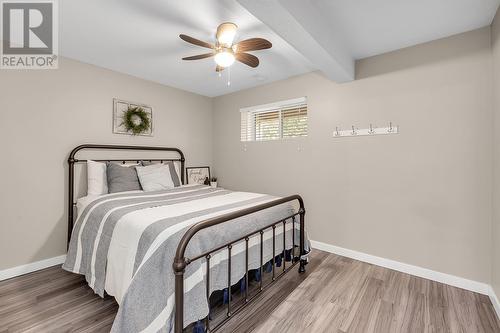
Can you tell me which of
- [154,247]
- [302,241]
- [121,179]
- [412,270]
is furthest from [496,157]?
[121,179]

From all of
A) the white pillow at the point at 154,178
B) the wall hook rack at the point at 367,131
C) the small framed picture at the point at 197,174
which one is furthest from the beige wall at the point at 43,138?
the wall hook rack at the point at 367,131

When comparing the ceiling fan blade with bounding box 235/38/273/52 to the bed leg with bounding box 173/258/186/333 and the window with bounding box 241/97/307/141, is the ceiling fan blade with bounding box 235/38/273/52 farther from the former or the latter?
the bed leg with bounding box 173/258/186/333

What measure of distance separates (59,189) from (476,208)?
4352 millimetres

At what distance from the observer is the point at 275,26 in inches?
70.1

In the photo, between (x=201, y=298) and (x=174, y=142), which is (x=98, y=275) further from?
(x=174, y=142)

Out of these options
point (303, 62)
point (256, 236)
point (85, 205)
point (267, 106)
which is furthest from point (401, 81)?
point (85, 205)

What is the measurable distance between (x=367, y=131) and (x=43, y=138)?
3.68m

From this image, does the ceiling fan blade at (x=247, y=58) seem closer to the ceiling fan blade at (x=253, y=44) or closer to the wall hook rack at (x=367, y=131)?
the ceiling fan blade at (x=253, y=44)

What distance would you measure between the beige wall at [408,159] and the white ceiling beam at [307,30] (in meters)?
0.52

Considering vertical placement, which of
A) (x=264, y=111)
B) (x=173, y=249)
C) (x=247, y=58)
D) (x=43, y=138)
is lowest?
(x=173, y=249)

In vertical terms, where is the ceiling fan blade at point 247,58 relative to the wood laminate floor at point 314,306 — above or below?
above

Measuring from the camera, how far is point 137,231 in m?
1.67

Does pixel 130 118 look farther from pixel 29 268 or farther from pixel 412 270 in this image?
pixel 412 270

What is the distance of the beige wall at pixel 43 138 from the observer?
2432 millimetres
